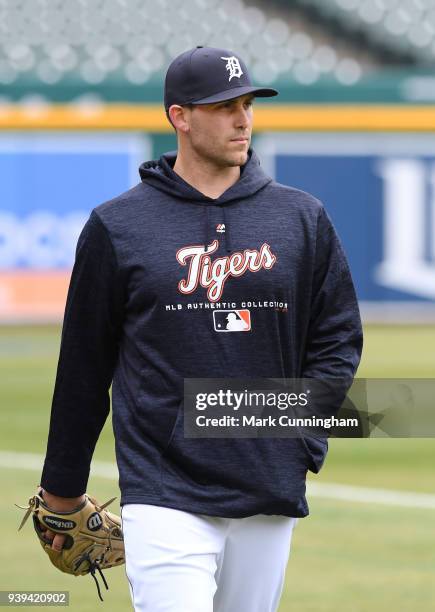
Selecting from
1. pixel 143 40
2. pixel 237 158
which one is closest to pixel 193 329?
pixel 237 158

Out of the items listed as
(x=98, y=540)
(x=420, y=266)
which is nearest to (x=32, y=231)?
(x=420, y=266)

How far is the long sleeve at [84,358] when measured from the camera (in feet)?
10.7

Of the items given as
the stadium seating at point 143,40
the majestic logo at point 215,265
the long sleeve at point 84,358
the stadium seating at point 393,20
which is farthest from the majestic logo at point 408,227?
the majestic logo at point 215,265

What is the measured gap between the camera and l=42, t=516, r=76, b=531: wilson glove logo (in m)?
3.52

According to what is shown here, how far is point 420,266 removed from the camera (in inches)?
745

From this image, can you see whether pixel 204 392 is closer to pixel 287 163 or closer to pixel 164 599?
pixel 164 599

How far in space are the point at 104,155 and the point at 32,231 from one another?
4.88 feet

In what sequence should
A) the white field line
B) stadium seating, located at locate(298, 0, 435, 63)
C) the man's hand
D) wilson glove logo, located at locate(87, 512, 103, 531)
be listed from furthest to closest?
1. stadium seating, located at locate(298, 0, 435, 63)
2. the white field line
3. wilson glove logo, located at locate(87, 512, 103, 531)
4. the man's hand

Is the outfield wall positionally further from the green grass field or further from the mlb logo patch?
the mlb logo patch

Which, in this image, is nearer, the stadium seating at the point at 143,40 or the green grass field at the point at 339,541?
the green grass field at the point at 339,541

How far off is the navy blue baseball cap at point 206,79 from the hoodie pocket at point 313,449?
0.86 metres

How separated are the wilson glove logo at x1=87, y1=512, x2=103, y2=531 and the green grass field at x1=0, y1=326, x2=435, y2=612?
74.6 inches

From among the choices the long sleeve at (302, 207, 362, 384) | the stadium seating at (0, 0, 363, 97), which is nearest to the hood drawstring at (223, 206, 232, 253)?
the long sleeve at (302, 207, 362, 384)

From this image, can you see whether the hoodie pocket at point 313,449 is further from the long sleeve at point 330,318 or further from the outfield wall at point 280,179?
the outfield wall at point 280,179
